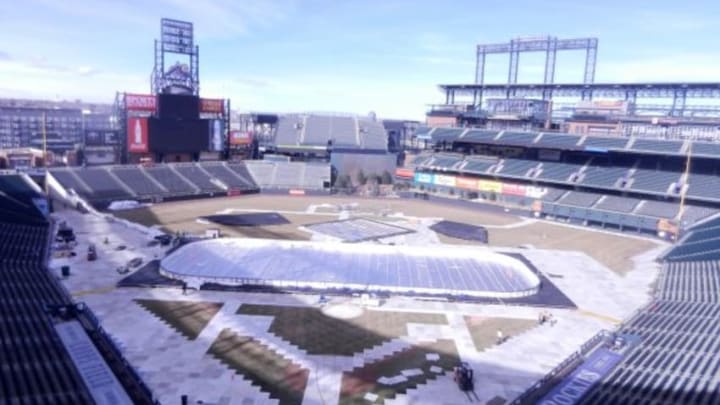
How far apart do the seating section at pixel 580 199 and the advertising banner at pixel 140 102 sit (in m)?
70.9

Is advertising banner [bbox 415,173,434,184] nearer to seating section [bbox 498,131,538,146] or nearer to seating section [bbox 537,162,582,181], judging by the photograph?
seating section [bbox 498,131,538,146]

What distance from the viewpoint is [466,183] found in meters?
90.2

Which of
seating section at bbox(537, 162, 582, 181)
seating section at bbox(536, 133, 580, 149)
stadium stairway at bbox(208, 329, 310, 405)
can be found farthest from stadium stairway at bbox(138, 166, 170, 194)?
seating section at bbox(536, 133, 580, 149)

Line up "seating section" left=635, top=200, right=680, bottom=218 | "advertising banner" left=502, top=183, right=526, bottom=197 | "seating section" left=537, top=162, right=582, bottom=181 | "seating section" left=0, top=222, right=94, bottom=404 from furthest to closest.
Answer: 1. "advertising banner" left=502, top=183, right=526, bottom=197
2. "seating section" left=537, top=162, right=582, bottom=181
3. "seating section" left=635, top=200, right=680, bottom=218
4. "seating section" left=0, top=222, right=94, bottom=404

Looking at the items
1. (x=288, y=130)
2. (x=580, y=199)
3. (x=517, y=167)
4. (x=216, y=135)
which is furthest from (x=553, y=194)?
(x=216, y=135)

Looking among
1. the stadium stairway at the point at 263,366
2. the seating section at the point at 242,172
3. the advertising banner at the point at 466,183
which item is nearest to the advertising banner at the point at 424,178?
the advertising banner at the point at 466,183

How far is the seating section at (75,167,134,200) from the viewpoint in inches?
2910

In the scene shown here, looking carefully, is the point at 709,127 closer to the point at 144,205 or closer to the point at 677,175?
the point at 677,175

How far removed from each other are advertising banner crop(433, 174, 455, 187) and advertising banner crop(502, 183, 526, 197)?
10677 mm

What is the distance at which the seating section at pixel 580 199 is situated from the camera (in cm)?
7338

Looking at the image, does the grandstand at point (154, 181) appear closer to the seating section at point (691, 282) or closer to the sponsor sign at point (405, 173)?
the sponsor sign at point (405, 173)

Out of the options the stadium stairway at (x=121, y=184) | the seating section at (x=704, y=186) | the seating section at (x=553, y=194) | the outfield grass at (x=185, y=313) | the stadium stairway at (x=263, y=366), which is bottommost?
the stadium stairway at (x=263, y=366)

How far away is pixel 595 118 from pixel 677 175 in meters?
24.4

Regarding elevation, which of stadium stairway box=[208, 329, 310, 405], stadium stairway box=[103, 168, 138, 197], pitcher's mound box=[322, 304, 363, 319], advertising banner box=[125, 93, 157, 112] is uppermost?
advertising banner box=[125, 93, 157, 112]
